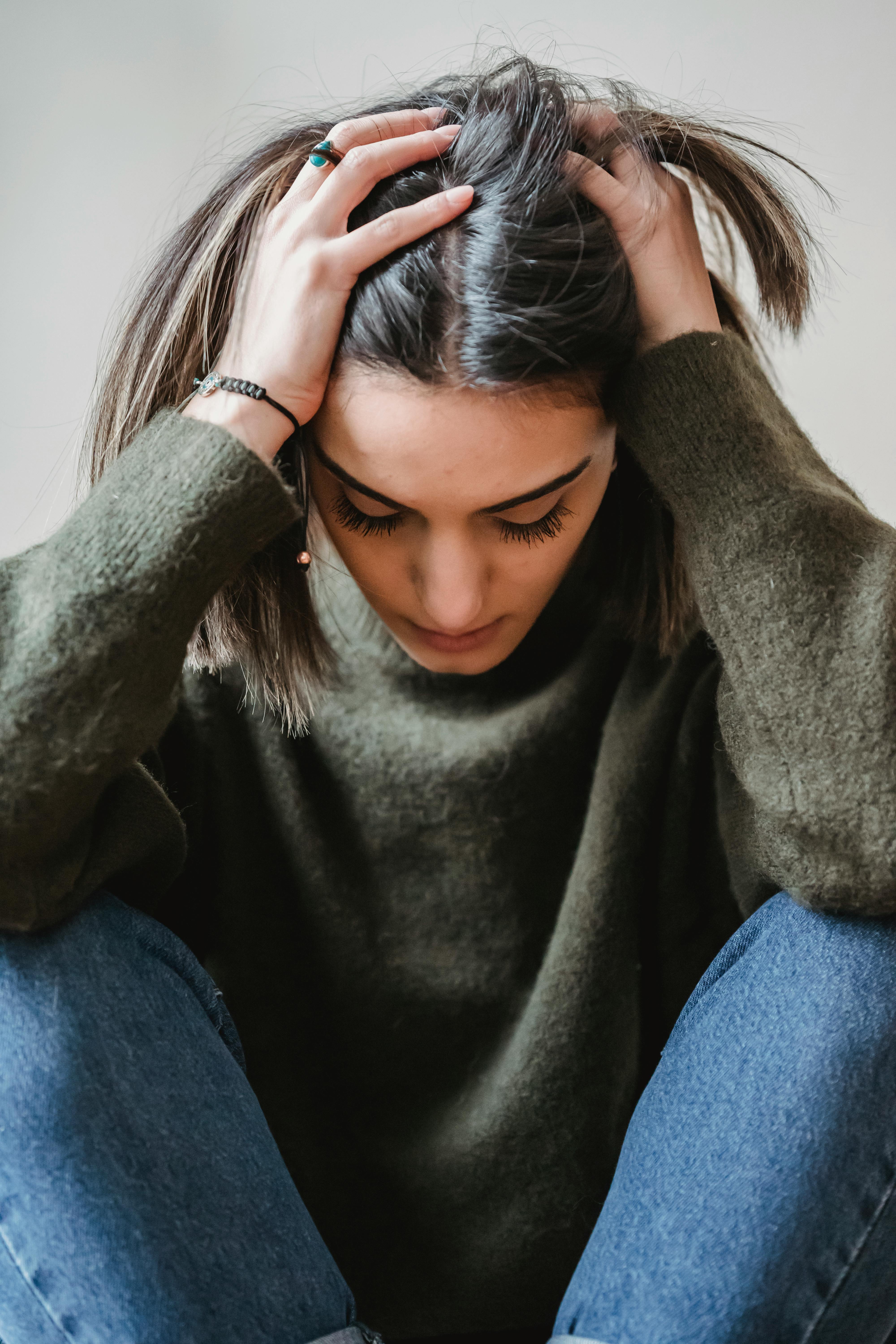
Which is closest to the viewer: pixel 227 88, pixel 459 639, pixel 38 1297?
pixel 38 1297

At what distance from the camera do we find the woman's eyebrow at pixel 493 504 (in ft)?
2.21

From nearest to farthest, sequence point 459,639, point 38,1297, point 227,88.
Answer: point 38,1297
point 459,639
point 227,88

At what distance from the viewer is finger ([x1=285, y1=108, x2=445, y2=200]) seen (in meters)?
0.70

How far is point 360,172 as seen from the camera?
2.25ft

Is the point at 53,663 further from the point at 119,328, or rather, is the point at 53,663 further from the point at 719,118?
the point at 719,118

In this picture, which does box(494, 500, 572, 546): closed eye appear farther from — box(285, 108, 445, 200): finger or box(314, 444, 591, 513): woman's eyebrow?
box(285, 108, 445, 200): finger

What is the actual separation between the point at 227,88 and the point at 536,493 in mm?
823

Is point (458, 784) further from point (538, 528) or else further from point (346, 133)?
point (346, 133)

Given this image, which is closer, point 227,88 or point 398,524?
point 398,524

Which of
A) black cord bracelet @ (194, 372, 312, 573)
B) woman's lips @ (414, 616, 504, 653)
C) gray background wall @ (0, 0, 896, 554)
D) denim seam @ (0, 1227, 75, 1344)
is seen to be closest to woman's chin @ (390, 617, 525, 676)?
woman's lips @ (414, 616, 504, 653)

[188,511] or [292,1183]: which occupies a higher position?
[188,511]

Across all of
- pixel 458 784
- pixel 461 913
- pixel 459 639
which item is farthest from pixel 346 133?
pixel 461 913

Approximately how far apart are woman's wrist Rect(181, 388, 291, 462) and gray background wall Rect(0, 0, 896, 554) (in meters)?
0.59

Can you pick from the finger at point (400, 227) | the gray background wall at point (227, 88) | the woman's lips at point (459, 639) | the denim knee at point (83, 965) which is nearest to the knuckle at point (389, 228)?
the finger at point (400, 227)
